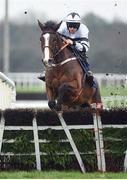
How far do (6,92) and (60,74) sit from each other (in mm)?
3585

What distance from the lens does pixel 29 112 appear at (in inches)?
322

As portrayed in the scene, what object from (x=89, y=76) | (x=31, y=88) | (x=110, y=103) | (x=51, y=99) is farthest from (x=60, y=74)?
(x=31, y=88)

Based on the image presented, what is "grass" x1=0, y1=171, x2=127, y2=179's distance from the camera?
298 inches

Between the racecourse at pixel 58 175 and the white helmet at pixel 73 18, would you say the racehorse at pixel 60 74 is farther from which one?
→ the racecourse at pixel 58 175

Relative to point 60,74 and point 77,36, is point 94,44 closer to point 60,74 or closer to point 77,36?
point 77,36

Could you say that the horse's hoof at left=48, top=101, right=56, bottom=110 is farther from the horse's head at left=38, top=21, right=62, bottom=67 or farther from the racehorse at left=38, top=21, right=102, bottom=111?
the horse's head at left=38, top=21, right=62, bottom=67

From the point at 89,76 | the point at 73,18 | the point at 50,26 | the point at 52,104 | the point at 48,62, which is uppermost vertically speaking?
the point at 73,18

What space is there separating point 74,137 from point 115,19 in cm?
1150

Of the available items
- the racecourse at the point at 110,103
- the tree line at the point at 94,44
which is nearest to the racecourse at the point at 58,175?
the racecourse at the point at 110,103

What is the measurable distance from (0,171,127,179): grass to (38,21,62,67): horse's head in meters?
1.57

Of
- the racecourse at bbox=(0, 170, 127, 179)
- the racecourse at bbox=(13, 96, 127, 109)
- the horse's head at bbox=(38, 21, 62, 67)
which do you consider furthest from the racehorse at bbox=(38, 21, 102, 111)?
the racecourse at bbox=(0, 170, 127, 179)

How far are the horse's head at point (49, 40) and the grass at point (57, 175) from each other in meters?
1.57

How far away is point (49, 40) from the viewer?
8977mm

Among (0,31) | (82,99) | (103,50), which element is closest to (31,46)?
(103,50)
